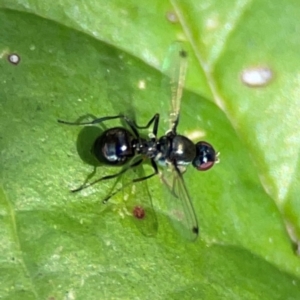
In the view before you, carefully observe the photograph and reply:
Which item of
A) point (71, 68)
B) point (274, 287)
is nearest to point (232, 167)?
point (274, 287)

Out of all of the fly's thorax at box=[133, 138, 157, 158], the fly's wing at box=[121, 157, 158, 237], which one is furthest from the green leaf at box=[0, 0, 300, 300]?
the fly's thorax at box=[133, 138, 157, 158]

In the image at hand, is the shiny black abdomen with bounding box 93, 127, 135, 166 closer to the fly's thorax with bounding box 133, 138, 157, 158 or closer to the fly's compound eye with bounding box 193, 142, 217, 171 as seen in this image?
the fly's thorax with bounding box 133, 138, 157, 158

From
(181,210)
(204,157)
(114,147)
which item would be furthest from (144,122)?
(181,210)

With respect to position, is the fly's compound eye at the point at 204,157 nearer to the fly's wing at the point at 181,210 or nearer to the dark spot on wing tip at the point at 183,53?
the fly's wing at the point at 181,210

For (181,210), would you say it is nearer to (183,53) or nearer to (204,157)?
(204,157)

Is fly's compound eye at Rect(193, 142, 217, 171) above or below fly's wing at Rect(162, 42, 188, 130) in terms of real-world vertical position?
below

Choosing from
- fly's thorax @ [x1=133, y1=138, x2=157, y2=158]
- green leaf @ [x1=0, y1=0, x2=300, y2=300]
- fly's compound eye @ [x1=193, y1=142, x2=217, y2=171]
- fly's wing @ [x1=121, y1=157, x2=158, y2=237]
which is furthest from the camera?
fly's thorax @ [x1=133, y1=138, x2=157, y2=158]
